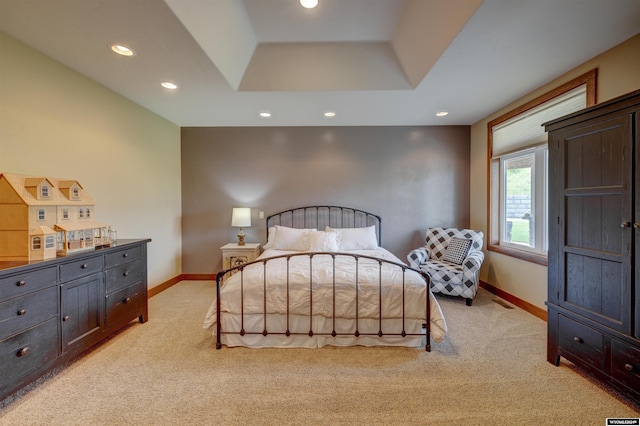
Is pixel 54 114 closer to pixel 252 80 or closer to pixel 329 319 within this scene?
pixel 252 80

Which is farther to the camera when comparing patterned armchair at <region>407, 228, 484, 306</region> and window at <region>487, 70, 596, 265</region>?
patterned armchair at <region>407, 228, 484, 306</region>

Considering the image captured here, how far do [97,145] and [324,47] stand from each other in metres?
2.73

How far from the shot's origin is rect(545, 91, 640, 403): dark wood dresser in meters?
1.52

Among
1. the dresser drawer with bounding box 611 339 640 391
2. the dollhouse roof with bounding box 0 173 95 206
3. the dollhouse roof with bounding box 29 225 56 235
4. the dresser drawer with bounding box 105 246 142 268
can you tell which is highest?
the dollhouse roof with bounding box 0 173 95 206

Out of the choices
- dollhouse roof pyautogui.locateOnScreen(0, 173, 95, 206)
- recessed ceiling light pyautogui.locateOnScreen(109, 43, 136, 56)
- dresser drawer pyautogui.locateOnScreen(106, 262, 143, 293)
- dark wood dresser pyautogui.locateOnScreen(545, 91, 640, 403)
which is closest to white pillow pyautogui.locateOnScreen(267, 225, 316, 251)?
dresser drawer pyautogui.locateOnScreen(106, 262, 143, 293)

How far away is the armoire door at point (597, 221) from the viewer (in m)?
1.55

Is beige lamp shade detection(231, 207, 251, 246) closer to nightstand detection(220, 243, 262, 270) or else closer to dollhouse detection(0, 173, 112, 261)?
nightstand detection(220, 243, 262, 270)

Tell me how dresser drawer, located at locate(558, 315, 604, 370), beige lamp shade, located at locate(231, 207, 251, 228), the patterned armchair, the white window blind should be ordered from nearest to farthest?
dresser drawer, located at locate(558, 315, 604, 370) < the white window blind < the patterned armchair < beige lamp shade, located at locate(231, 207, 251, 228)

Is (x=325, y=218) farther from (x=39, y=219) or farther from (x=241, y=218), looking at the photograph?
(x=39, y=219)

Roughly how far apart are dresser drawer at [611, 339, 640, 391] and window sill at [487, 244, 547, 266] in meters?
1.39

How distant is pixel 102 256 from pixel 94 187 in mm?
973

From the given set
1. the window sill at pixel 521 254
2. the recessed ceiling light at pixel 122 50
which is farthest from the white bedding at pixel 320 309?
the recessed ceiling light at pixel 122 50

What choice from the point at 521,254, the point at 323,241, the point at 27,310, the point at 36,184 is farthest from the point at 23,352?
the point at 521,254

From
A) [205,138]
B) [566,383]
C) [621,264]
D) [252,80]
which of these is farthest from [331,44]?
[566,383]
